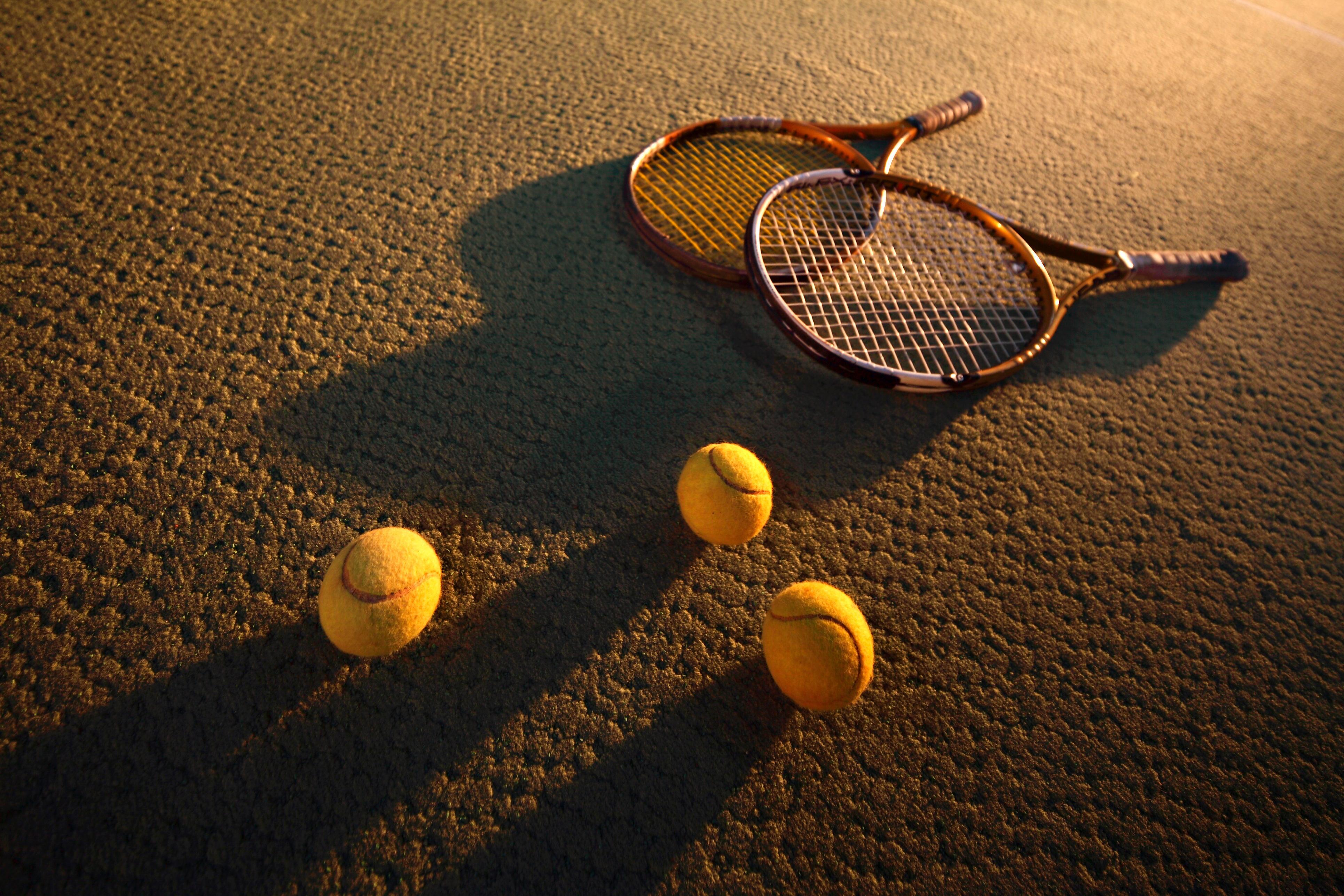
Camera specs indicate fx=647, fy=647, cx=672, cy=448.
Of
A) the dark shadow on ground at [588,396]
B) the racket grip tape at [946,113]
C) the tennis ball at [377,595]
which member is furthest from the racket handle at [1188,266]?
the tennis ball at [377,595]

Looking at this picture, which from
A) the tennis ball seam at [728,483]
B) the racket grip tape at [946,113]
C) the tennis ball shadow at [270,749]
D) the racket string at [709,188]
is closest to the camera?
the tennis ball shadow at [270,749]

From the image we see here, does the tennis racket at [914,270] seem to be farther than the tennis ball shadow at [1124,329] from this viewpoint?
No

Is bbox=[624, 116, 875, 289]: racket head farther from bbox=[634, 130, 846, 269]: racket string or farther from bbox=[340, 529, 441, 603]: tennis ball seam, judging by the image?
bbox=[340, 529, 441, 603]: tennis ball seam

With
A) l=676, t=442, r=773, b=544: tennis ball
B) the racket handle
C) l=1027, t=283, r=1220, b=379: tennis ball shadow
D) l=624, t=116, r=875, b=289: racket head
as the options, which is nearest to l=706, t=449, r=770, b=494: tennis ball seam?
l=676, t=442, r=773, b=544: tennis ball

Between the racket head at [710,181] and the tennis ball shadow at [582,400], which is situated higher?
the racket head at [710,181]

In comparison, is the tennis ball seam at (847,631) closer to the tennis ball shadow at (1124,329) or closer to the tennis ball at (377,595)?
the tennis ball at (377,595)

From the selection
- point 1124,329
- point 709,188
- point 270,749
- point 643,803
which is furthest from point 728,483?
point 1124,329
